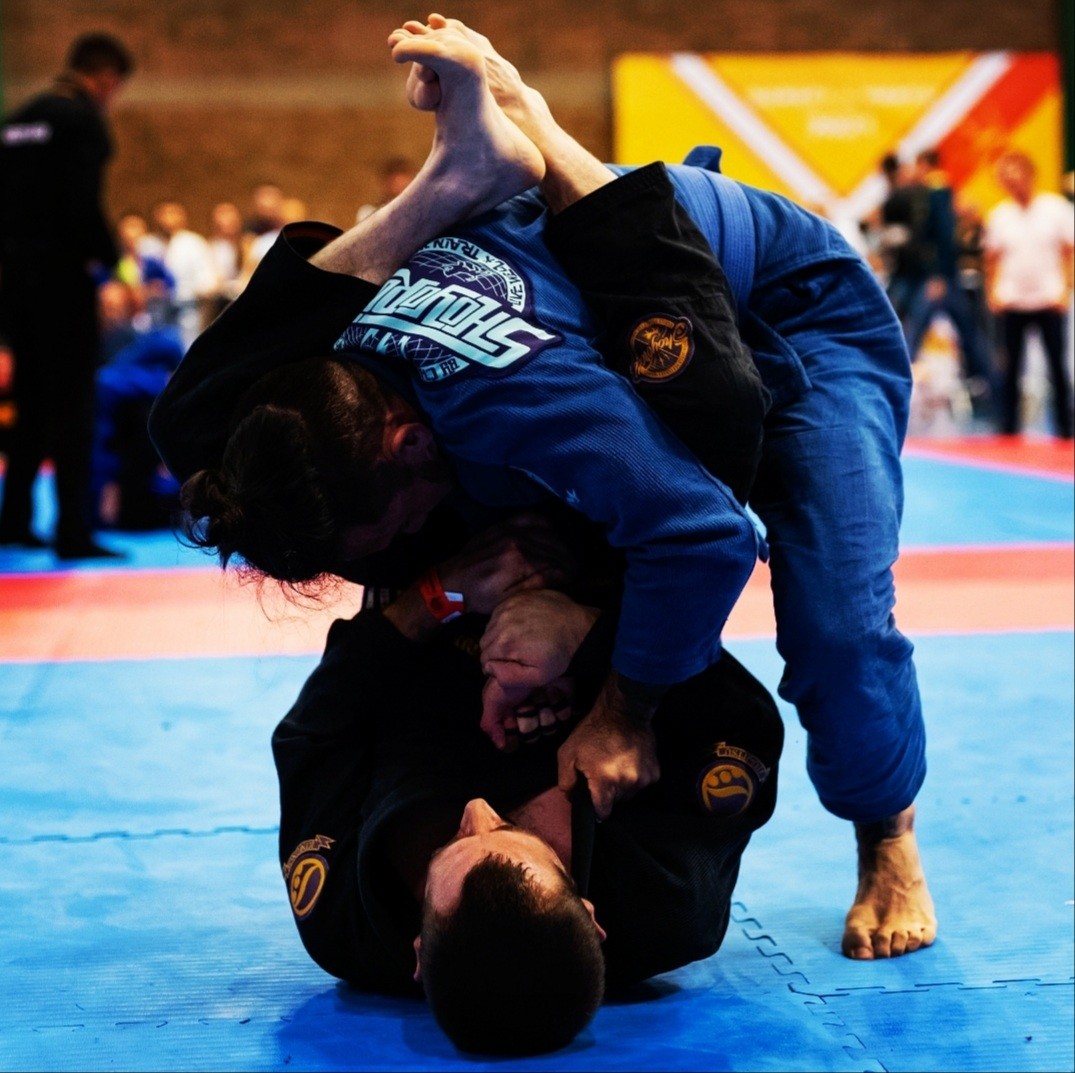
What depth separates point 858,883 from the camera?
231cm

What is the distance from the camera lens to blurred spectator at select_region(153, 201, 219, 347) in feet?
40.4

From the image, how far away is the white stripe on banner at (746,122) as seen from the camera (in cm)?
1536

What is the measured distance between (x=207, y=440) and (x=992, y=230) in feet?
30.1

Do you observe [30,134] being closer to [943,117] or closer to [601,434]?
[601,434]

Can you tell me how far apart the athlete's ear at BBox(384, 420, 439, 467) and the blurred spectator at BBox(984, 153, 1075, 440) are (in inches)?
326

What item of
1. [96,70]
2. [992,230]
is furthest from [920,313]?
[96,70]

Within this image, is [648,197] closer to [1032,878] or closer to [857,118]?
[1032,878]

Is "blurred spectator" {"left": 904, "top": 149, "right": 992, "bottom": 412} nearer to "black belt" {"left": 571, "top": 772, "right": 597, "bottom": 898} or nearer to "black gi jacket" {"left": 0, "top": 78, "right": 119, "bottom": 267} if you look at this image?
"black gi jacket" {"left": 0, "top": 78, "right": 119, "bottom": 267}

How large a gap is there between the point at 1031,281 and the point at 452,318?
8.61 meters

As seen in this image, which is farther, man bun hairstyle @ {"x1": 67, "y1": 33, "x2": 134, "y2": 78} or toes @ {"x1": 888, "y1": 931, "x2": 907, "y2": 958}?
man bun hairstyle @ {"x1": 67, "y1": 33, "x2": 134, "y2": 78}

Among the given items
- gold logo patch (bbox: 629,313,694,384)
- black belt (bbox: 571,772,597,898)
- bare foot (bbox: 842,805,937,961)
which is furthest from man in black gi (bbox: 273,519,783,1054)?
gold logo patch (bbox: 629,313,694,384)

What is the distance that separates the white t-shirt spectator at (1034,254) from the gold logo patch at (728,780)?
27.4 feet

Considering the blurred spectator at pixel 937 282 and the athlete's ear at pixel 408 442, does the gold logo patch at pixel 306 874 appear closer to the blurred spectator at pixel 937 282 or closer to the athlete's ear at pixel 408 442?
the athlete's ear at pixel 408 442

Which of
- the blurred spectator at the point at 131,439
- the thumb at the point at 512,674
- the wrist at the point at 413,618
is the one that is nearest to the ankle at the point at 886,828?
the thumb at the point at 512,674
